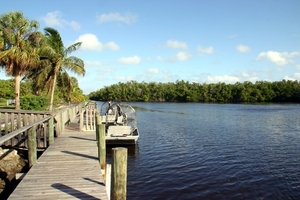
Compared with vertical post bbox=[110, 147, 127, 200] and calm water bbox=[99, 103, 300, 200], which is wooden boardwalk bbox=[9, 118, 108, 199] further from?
calm water bbox=[99, 103, 300, 200]

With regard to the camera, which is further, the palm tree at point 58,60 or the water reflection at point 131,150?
the palm tree at point 58,60

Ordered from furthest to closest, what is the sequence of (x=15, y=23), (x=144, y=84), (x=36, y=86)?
(x=144, y=84)
(x=36, y=86)
(x=15, y=23)

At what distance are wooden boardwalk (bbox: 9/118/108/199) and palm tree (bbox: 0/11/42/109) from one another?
13972 millimetres

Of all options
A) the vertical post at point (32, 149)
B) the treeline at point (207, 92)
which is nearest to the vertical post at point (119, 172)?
the vertical post at point (32, 149)

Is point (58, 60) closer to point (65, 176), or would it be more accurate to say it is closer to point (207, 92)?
point (65, 176)

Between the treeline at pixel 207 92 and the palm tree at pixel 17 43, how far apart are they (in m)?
101

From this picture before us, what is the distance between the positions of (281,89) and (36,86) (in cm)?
10478

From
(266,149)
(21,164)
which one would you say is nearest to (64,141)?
(21,164)

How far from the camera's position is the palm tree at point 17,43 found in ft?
68.9

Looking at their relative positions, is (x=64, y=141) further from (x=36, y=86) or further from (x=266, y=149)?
(x=36, y=86)

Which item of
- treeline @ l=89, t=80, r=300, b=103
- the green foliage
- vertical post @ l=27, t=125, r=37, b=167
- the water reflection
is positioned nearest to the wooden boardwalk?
vertical post @ l=27, t=125, r=37, b=167

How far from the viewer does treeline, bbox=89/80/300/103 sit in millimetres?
109125

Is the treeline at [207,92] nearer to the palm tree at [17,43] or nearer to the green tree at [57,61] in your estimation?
the green tree at [57,61]

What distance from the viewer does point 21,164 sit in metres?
11.5
